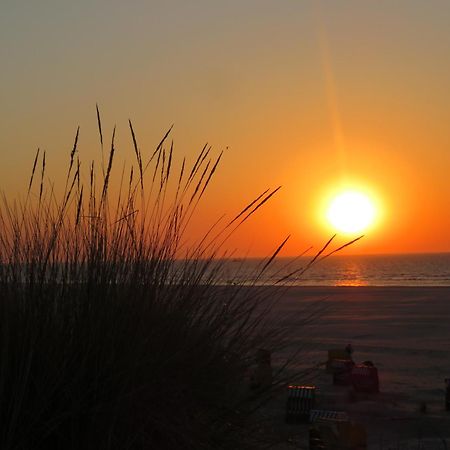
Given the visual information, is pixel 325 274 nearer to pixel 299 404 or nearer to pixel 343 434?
pixel 299 404

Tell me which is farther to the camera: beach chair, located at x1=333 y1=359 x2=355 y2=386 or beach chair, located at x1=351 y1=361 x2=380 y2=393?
beach chair, located at x1=333 y1=359 x2=355 y2=386

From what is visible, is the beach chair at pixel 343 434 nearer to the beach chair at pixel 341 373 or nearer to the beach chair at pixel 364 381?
the beach chair at pixel 364 381

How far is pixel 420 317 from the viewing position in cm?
2173

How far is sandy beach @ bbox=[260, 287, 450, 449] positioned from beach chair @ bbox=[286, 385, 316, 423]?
139 mm

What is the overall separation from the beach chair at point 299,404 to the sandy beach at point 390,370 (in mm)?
139

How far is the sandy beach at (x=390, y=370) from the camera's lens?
6.46 meters

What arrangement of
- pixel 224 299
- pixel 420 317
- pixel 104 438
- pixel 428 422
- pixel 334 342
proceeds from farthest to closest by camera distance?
pixel 420 317 → pixel 334 342 → pixel 428 422 → pixel 224 299 → pixel 104 438

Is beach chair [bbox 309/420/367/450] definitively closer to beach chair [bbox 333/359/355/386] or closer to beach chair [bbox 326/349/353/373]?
beach chair [bbox 326/349/353/373]

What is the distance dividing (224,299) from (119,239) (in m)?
0.53

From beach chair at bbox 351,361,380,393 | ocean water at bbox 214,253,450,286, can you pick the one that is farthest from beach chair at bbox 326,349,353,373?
ocean water at bbox 214,253,450,286

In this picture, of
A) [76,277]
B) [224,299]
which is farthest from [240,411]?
[76,277]

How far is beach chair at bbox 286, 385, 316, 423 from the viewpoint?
22.6ft

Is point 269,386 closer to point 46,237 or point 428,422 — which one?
point 46,237

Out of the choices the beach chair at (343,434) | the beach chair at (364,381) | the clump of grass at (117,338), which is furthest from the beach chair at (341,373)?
the clump of grass at (117,338)
